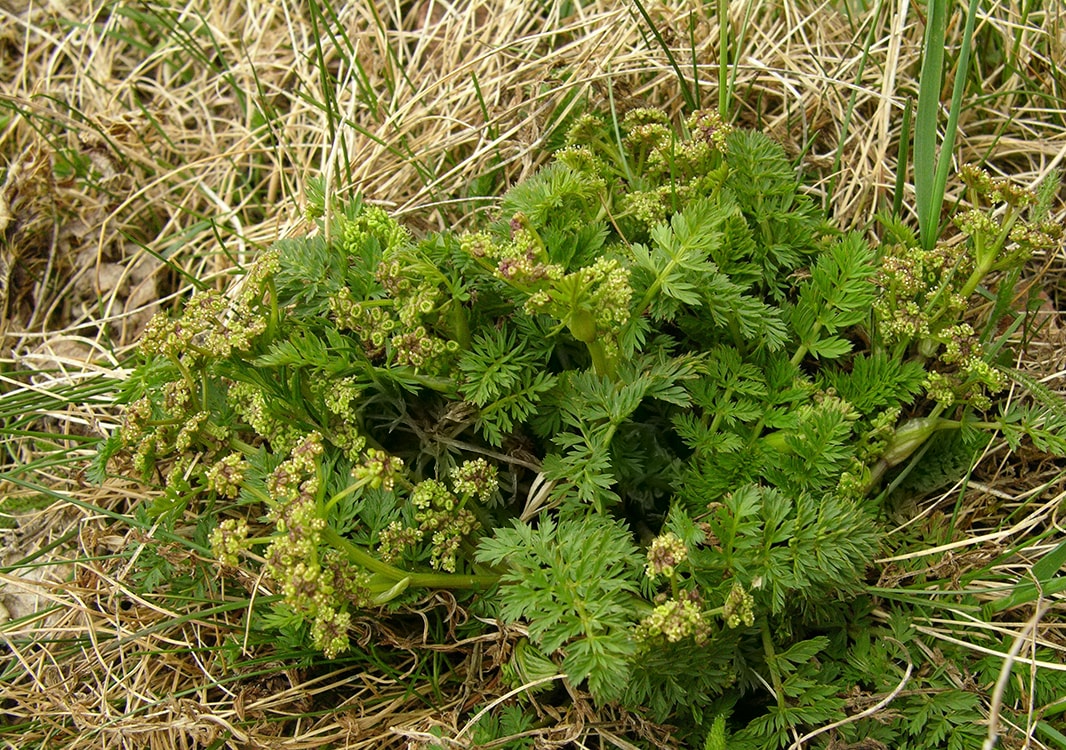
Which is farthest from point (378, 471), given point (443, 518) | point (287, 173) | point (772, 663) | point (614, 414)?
point (287, 173)

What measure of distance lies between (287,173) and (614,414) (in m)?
2.21

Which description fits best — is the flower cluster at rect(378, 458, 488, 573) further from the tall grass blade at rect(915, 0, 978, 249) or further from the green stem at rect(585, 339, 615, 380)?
the tall grass blade at rect(915, 0, 978, 249)

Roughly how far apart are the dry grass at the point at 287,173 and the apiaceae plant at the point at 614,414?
29cm

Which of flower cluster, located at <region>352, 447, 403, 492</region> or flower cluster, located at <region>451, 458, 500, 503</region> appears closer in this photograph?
flower cluster, located at <region>352, 447, 403, 492</region>

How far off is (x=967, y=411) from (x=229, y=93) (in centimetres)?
338

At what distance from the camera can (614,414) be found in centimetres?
223

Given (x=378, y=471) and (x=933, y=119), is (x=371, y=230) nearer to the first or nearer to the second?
(x=378, y=471)

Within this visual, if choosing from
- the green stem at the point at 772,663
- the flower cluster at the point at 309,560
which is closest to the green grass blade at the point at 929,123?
the green stem at the point at 772,663

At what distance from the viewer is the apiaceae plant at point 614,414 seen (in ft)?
6.96

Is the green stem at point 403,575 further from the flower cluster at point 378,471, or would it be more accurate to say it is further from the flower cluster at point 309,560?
the flower cluster at point 378,471

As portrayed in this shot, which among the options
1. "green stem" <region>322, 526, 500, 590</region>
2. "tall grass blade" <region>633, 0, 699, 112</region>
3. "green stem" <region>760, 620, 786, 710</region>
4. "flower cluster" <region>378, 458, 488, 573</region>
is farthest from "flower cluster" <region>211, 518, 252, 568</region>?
"tall grass blade" <region>633, 0, 699, 112</region>

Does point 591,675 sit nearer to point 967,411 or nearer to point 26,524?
point 967,411

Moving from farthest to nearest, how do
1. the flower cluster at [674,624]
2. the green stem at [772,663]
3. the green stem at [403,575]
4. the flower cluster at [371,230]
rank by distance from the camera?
the flower cluster at [371,230], the green stem at [772,663], the green stem at [403,575], the flower cluster at [674,624]

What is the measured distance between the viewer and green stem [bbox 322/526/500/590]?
209 centimetres
